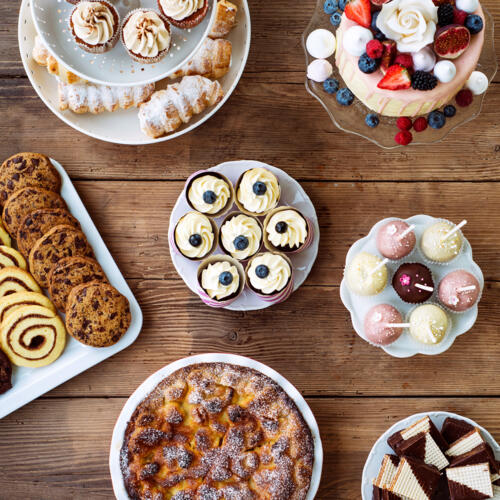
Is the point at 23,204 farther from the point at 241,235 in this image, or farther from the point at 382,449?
the point at 382,449

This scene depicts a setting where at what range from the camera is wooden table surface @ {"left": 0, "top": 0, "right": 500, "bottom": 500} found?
6.67 feet

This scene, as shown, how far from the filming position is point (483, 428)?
6.34ft

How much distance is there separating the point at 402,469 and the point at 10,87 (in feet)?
6.03

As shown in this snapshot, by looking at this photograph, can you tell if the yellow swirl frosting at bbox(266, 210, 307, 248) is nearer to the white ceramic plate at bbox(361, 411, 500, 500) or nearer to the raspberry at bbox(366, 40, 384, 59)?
the raspberry at bbox(366, 40, 384, 59)

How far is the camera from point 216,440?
6.17ft

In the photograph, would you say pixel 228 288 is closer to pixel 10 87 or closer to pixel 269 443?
pixel 269 443

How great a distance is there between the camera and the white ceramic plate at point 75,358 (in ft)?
6.43

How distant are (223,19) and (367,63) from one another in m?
0.55

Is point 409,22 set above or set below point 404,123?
above

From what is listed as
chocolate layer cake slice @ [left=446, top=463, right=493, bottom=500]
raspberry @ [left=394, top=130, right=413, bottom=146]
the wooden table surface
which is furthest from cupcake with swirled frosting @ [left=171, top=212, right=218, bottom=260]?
chocolate layer cake slice @ [left=446, top=463, right=493, bottom=500]

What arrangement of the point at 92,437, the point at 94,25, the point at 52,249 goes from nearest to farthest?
the point at 94,25
the point at 52,249
the point at 92,437

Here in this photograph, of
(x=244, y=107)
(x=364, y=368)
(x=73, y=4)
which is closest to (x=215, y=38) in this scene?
(x=244, y=107)

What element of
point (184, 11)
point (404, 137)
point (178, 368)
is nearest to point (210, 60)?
point (184, 11)

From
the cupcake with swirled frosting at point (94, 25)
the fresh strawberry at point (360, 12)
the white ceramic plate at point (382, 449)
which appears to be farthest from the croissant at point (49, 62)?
the white ceramic plate at point (382, 449)
